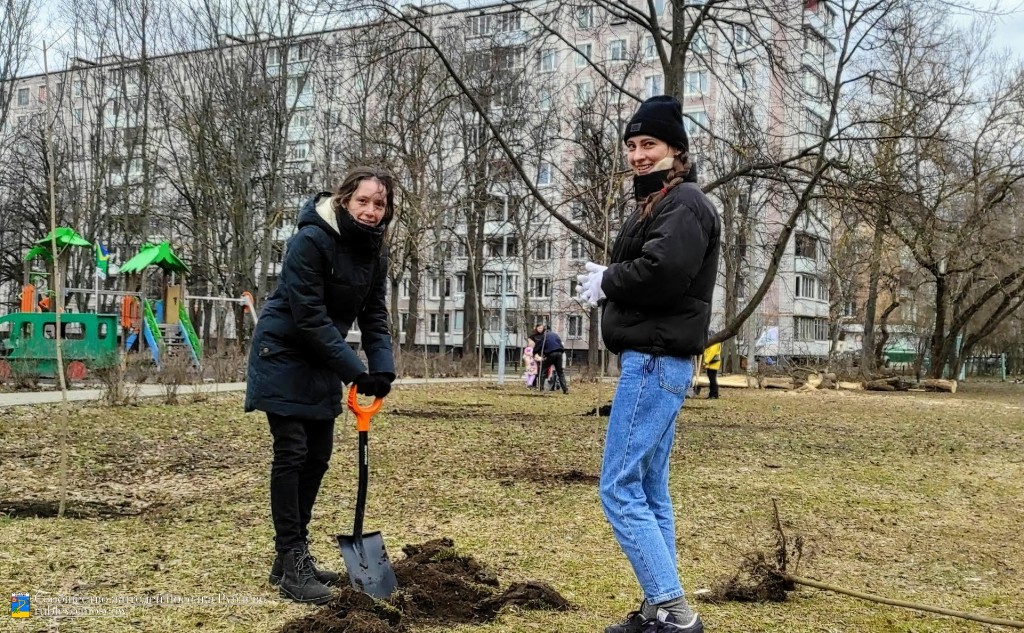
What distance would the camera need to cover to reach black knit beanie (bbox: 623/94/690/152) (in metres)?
3.09

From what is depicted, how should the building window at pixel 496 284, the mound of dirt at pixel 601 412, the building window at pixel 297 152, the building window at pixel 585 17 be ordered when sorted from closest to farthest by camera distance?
the building window at pixel 585 17
the mound of dirt at pixel 601 412
the building window at pixel 297 152
the building window at pixel 496 284

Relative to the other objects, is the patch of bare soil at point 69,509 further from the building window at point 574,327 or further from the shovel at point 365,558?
the building window at point 574,327

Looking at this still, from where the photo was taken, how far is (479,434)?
404 inches

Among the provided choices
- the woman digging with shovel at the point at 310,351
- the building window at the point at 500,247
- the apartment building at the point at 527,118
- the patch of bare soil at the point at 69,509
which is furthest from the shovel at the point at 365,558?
the building window at the point at 500,247

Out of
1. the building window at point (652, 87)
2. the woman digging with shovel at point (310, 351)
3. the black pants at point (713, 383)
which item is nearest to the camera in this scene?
the woman digging with shovel at point (310, 351)

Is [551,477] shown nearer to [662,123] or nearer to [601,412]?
[662,123]

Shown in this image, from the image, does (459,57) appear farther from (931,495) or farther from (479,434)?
(931,495)

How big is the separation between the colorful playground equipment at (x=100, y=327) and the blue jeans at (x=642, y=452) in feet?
37.7

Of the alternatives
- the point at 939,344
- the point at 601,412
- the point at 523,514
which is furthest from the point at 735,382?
the point at 523,514

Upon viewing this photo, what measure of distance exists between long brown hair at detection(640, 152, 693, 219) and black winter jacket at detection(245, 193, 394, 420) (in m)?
1.21

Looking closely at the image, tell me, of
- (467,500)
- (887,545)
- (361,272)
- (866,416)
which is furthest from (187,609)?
(866,416)

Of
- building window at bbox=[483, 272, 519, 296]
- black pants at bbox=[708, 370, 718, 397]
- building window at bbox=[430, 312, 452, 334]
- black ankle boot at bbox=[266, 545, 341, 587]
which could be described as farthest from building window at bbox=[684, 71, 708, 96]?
building window at bbox=[430, 312, 452, 334]

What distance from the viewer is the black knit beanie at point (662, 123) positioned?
309 cm

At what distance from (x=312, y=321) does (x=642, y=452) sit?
4.67 feet
